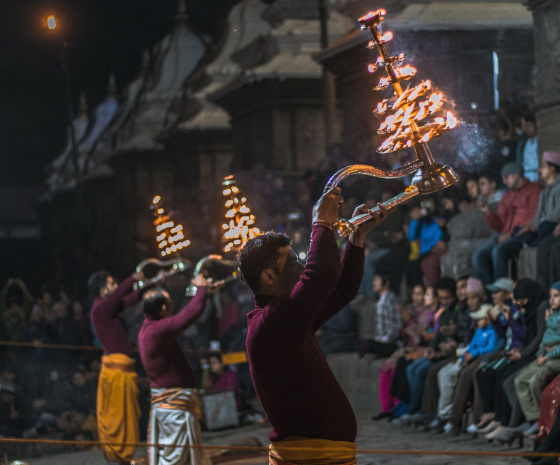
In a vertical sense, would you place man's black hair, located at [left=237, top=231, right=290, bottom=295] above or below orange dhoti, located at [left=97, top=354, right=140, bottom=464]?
above

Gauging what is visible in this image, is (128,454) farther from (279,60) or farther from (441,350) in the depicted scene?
(279,60)

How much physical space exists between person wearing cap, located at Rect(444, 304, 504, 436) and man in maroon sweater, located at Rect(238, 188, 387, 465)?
5.32 m

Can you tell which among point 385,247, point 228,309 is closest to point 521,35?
point 385,247

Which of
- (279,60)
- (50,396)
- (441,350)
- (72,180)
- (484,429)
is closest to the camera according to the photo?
(484,429)

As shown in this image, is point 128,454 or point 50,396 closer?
point 128,454

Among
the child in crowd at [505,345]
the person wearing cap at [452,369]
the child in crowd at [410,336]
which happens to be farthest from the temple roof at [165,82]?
the child in crowd at [505,345]

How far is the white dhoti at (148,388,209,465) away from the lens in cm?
842

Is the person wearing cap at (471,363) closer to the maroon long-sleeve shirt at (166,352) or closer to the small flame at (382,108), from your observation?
the maroon long-sleeve shirt at (166,352)

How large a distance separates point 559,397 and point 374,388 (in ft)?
13.6

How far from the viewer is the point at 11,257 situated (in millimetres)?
42406

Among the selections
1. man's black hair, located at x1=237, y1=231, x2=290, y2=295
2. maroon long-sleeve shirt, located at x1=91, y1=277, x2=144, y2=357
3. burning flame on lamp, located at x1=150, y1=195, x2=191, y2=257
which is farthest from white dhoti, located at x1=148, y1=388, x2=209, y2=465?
man's black hair, located at x1=237, y1=231, x2=290, y2=295

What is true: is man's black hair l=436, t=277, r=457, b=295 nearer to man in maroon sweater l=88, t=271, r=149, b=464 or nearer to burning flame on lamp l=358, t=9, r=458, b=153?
man in maroon sweater l=88, t=271, r=149, b=464

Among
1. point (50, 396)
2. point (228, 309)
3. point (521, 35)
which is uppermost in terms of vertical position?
point (521, 35)

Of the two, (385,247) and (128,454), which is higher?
(385,247)
